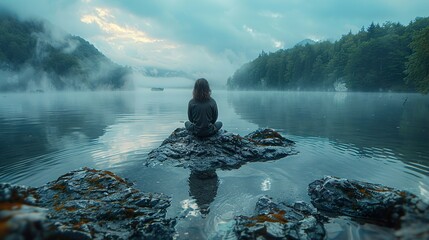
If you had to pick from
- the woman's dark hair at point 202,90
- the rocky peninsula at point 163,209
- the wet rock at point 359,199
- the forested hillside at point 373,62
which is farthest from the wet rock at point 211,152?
the forested hillside at point 373,62

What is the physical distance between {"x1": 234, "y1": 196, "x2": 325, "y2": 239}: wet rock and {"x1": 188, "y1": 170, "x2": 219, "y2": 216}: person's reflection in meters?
1.44

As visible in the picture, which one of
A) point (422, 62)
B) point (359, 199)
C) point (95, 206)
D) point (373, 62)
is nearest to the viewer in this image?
Answer: point (95, 206)

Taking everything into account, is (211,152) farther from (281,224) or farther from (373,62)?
(373,62)

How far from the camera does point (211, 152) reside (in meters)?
11.9

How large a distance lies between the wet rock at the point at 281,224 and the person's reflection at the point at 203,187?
1440 mm

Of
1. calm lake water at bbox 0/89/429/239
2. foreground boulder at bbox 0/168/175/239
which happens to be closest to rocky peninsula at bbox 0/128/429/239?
foreground boulder at bbox 0/168/175/239

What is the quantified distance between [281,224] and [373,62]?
11247 cm

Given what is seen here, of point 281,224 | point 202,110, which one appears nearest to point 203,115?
point 202,110

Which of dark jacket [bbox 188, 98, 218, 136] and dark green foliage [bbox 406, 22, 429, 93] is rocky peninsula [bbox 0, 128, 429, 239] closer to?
dark jacket [bbox 188, 98, 218, 136]

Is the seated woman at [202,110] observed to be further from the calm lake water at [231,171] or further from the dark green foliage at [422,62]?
the dark green foliage at [422,62]

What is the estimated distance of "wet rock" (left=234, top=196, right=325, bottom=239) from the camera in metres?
5.45

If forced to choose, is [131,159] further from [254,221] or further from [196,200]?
[254,221]

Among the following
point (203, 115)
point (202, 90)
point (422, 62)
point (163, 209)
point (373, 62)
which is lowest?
point (163, 209)

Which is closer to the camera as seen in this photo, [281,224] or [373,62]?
[281,224]
